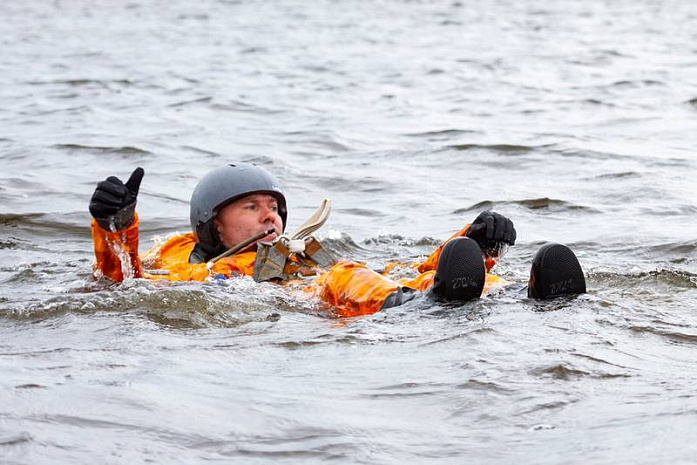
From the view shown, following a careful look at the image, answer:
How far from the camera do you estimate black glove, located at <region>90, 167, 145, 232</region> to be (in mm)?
6449

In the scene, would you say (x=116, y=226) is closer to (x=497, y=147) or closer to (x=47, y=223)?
(x=47, y=223)

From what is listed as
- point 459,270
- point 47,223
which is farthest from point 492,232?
point 47,223

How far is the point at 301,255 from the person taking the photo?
7945 mm

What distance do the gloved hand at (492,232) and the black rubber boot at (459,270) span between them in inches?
33.2

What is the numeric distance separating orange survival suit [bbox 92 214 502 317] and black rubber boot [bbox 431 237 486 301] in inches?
16.7

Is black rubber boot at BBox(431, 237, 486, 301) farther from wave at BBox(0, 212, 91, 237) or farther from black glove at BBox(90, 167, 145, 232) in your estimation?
wave at BBox(0, 212, 91, 237)

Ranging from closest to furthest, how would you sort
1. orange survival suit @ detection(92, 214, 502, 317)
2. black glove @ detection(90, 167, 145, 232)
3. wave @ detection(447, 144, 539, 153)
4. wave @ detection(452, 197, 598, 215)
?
1. black glove @ detection(90, 167, 145, 232)
2. orange survival suit @ detection(92, 214, 502, 317)
3. wave @ detection(452, 197, 598, 215)
4. wave @ detection(447, 144, 539, 153)

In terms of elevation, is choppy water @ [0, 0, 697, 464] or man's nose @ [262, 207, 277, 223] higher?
man's nose @ [262, 207, 277, 223]

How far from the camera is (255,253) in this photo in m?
7.75

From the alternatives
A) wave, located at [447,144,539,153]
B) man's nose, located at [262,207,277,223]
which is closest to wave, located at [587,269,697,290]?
man's nose, located at [262,207,277,223]

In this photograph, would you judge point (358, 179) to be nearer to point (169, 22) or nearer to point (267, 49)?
point (267, 49)

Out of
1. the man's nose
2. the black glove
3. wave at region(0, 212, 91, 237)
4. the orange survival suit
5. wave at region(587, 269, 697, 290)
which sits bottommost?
wave at region(0, 212, 91, 237)

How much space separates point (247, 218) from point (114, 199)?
159 centimetres

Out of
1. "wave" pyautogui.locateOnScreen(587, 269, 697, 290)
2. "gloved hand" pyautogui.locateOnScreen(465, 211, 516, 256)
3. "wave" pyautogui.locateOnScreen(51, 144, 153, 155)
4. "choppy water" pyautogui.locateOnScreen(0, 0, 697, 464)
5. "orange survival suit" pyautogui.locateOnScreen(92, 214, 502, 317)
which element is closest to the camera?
"choppy water" pyautogui.locateOnScreen(0, 0, 697, 464)
